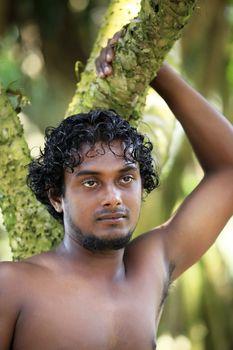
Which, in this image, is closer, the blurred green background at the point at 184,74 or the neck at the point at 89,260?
the neck at the point at 89,260

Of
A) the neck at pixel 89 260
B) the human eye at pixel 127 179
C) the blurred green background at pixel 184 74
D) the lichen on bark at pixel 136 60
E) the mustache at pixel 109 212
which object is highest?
the blurred green background at pixel 184 74

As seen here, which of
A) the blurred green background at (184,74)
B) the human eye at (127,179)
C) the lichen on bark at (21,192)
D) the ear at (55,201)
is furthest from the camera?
the blurred green background at (184,74)

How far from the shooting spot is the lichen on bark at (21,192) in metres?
4.13

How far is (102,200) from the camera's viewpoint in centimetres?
353

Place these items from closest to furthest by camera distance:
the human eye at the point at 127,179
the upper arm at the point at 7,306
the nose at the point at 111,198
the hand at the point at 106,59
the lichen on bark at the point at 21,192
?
1. the upper arm at the point at 7,306
2. the nose at the point at 111,198
3. the human eye at the point at 127,179
4. the hand at the point at 106,59
5. the lichen on bark at the point at 21,192

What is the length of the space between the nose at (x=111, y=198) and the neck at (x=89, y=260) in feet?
0.77

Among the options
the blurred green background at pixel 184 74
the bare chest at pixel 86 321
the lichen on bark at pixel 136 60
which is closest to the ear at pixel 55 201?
the bare chest at pixel 86 321

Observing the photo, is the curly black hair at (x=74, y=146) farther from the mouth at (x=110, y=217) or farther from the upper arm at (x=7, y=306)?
the upper arm at (x=7, y=306)

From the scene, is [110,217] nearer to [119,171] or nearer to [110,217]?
[110,217]

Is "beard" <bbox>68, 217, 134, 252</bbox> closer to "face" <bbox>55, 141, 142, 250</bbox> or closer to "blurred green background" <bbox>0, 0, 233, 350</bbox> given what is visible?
"face" <bbox>55, 141, 142, 250</bbox>

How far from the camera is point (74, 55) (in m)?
10.6

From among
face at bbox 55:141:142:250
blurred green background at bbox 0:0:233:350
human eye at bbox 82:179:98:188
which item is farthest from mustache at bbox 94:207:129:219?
blurred green background at bbox 0:0:233:350

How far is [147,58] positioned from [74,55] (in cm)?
682

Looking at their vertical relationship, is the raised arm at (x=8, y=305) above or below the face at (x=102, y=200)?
below
